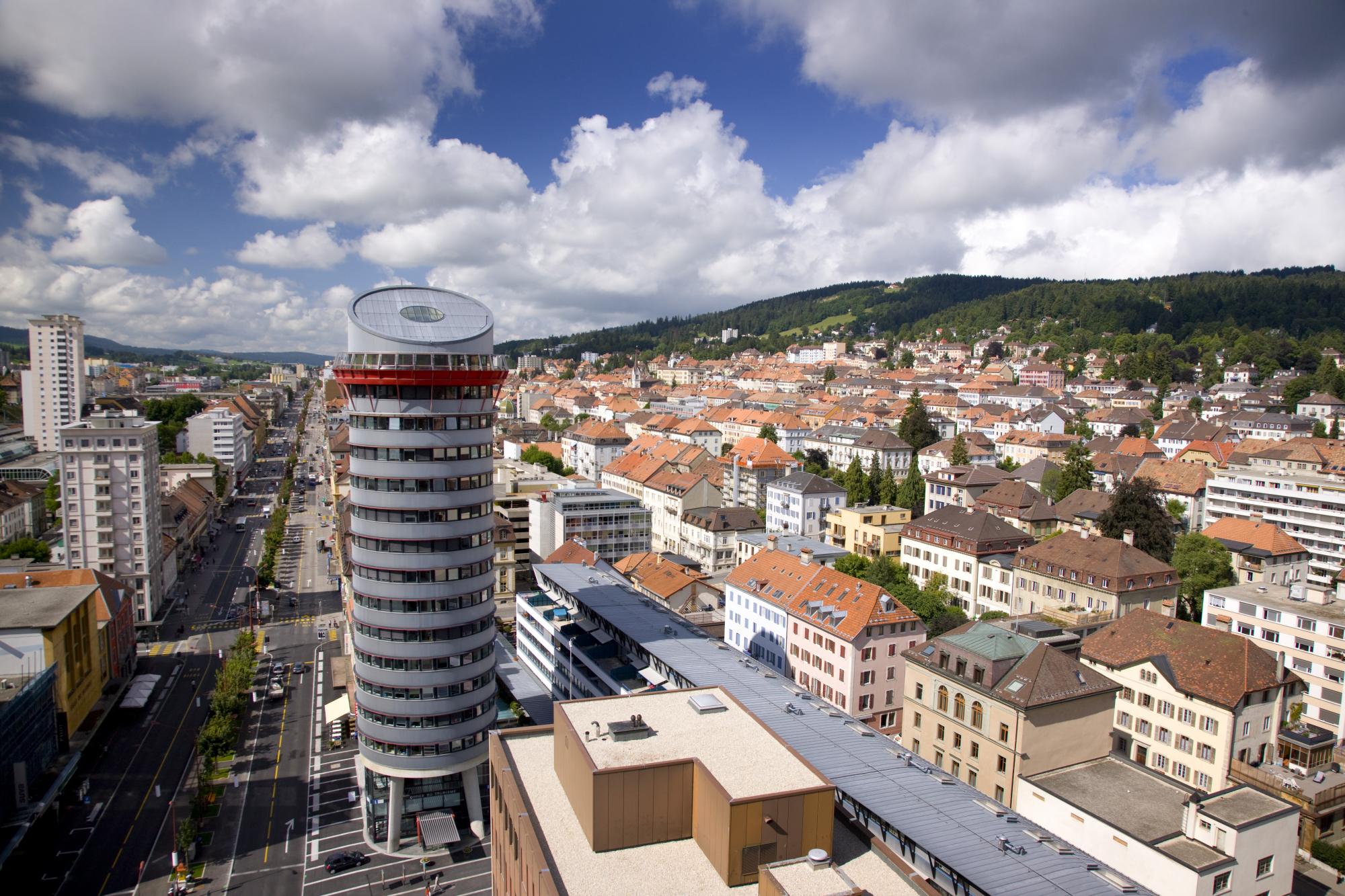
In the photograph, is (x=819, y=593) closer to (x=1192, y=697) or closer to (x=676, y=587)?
(x=676, y=587)

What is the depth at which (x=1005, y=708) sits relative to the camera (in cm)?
3966

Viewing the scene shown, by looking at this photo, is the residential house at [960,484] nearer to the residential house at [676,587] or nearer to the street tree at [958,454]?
the street tree at [958,454]

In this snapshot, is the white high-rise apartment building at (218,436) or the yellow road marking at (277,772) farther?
the white high-rise apartment building at (218,436)

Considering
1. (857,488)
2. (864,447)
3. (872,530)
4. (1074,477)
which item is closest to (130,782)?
(872,530)

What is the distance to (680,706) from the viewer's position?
28.1 metres

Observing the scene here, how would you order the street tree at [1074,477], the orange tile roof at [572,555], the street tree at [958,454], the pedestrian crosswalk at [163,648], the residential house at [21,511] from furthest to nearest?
the street tree at [958,454] → the residential house at [21,511] → the street tree at [1074,477] → the orange tile roof at [572,555] → the pedestrian crosswalk at [163,648]

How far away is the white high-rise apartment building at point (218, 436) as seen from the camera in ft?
525

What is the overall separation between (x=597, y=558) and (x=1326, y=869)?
5215 centimetres

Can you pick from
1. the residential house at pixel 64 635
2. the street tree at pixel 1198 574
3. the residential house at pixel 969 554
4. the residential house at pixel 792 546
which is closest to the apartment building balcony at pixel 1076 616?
the residential house at pixel 969 554

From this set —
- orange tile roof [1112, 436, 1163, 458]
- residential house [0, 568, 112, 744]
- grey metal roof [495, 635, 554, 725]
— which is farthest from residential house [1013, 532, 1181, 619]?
residential house [0, 568, 112, 744]

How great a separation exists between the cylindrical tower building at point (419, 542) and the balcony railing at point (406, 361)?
0.16ft

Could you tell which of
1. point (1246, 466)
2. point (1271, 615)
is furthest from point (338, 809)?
point (1246, 466)

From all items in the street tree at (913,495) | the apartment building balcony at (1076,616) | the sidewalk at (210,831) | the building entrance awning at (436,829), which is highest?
the street tree at (913,495)

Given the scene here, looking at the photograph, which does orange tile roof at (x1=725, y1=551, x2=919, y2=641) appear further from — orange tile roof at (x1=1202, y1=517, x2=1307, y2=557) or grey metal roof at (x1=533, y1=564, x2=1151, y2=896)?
orange tile roof at (x1=1202, y1=517, x2=1307, y2=557)
